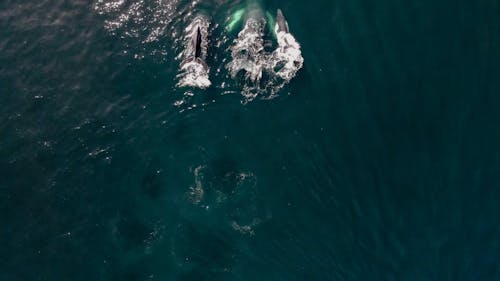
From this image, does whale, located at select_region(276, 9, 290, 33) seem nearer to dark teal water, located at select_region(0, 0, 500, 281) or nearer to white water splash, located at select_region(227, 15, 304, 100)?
white water splash, located at select_region(227, 15, 304, 100)

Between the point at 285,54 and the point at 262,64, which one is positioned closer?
the point at 285,54

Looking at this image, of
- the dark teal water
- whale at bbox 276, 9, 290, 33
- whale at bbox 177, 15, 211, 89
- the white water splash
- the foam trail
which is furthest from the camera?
whale at bbox 177, 15, 211, 89

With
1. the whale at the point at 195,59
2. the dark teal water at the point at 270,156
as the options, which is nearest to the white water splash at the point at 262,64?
the dark teal water at the point at 270,156

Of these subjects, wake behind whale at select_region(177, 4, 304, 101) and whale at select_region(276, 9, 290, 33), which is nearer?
wake behind whale at select_region(177, 4, 304, 101)

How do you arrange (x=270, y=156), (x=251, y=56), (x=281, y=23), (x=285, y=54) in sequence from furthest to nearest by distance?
(x=251, y=56), (x=281, y=23), (x=285, y=54), (x=270, y=156)

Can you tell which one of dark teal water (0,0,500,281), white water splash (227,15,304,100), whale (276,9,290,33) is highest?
whale (276,9,290,33)

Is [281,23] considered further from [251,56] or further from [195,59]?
[195,59]

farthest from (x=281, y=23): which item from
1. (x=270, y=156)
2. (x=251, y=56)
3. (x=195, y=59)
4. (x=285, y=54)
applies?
(x=270, y=156)

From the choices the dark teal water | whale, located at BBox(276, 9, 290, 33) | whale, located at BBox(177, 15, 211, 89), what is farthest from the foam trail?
whale, located at BBox(177, 15, 211, 89)

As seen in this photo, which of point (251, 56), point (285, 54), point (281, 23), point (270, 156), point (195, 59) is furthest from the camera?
point (195, 59)
